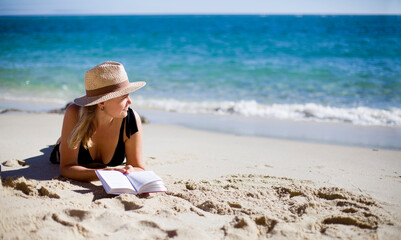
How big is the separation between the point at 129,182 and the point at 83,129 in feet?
1.98

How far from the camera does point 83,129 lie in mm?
2951

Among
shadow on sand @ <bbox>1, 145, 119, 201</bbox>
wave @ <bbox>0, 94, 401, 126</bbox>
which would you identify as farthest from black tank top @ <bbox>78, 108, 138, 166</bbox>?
wave @ <bbox>0, 94, 401, 126</bbox>

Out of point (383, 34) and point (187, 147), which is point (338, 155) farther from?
point (383, 34)

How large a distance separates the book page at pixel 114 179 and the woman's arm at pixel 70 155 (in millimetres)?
199

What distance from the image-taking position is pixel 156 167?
3801mm

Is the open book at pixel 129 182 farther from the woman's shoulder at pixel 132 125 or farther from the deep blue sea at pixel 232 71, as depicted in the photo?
the deep blue sea at pixel 232 71

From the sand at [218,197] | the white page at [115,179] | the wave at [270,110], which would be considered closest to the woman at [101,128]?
the white page at [115,179]

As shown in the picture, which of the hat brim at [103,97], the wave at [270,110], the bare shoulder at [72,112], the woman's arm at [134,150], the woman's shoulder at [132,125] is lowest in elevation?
the wave at [270,110]

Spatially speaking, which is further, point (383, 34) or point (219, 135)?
point (383, 34)

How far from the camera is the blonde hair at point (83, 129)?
Answer: 2.90 m

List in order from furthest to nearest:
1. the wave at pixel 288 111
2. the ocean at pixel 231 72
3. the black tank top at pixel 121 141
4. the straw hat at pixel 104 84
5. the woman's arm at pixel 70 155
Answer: the ocean at pixel 231 72 < the wave at pixel 288 111 < the black tank top at pixel 121 141 < the woman's arm at pixel 70 155 < the straw hat at pixel 104 84

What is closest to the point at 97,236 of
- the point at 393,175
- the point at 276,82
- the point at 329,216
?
the point at 329,216

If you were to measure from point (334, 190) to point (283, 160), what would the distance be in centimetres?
114

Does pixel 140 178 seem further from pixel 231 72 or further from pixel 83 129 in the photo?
pixel 231 72
